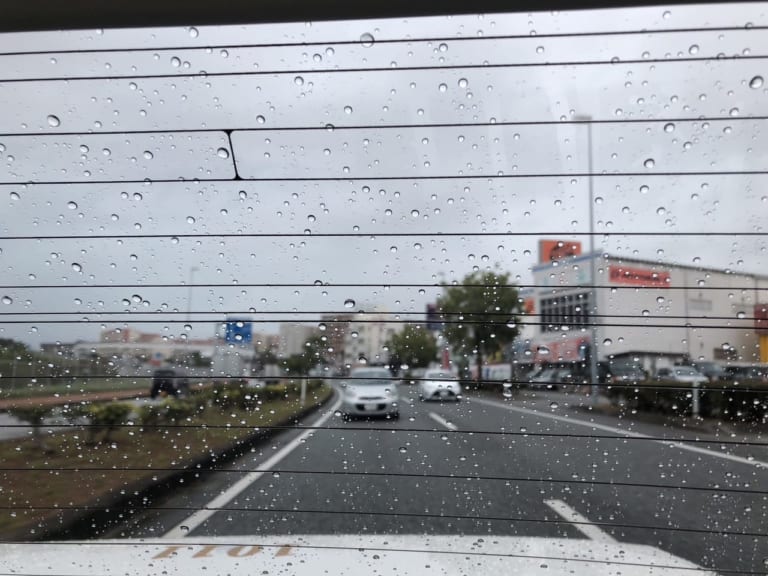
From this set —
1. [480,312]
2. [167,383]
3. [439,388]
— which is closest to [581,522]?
[439,388]

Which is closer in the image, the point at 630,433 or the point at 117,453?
the point at 630,433

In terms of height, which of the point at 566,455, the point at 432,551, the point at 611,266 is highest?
the point at 611,266

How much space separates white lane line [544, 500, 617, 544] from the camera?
1.98m

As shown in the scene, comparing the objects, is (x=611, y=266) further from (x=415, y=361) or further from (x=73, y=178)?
(x=73, y=178)

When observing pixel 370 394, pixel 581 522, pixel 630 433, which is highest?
pixel 370 394

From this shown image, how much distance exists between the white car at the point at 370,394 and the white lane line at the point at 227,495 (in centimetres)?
4

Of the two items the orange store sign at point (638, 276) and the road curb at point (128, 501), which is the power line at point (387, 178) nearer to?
the orange store sign at point (638, 276)

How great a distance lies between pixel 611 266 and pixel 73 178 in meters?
1.90

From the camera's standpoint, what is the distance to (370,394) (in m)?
2.04

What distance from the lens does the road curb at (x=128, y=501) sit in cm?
201

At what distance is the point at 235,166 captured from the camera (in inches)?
83.9

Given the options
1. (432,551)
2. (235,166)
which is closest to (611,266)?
(432,551)

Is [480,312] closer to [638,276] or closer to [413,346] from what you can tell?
[413,346]

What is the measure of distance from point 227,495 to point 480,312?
1.05 meters
